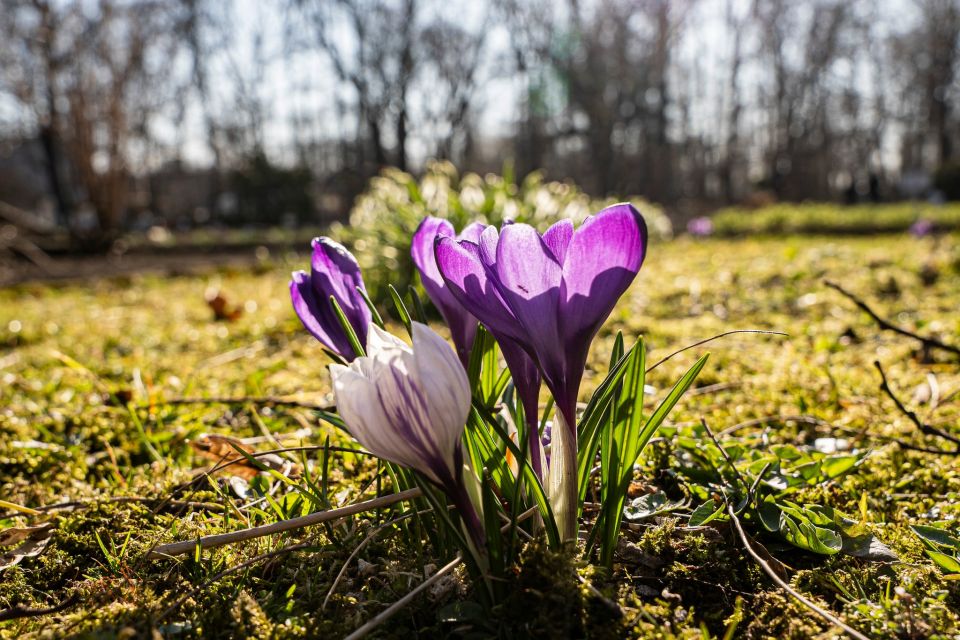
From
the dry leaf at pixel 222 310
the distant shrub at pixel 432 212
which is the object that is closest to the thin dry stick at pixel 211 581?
the distant shrub at pixel 432 212

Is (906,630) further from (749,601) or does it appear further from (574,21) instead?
(574,21)

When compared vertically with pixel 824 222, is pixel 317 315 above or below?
above

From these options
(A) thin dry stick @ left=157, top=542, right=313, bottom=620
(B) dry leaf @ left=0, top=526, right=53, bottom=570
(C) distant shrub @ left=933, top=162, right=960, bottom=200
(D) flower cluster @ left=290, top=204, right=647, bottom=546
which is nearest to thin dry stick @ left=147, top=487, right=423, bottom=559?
(A) thin dry stick @ left=157, top=542, right=313, bottom=620

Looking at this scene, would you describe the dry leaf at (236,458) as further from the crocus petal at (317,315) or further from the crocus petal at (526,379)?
the crocus petal at (526,379)


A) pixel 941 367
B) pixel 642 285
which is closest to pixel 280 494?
pixel 941 367

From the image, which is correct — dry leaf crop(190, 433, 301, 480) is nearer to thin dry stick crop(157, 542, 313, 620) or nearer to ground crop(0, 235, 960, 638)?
ground crop(0, 235, 960, 638)

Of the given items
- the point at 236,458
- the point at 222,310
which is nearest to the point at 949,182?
the point at 222,310

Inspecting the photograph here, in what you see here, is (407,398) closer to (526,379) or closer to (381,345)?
(381,345)
